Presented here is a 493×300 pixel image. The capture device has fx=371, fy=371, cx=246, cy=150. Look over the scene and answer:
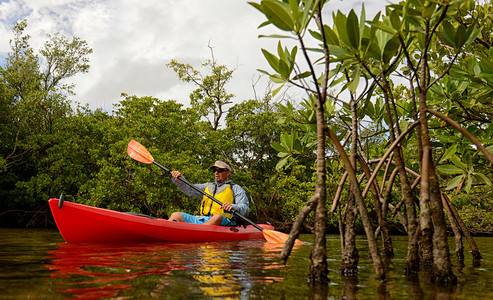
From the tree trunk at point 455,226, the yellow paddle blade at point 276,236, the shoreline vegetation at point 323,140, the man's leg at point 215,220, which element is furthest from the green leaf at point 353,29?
the man's leg at point 215,220

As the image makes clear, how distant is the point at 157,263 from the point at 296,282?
4.11ft

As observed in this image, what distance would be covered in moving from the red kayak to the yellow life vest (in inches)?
24.7

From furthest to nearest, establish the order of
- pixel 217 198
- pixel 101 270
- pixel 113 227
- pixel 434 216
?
1. pixel 217 198
2. pixel 113 227
3. pixel 101 270
4. pixel 434 216

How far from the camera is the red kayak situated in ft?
14.9

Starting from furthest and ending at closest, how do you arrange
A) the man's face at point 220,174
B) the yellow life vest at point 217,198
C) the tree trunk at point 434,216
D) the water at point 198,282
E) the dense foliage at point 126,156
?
the dense foliage at point 126,156 → the man's face at point 220,174 → the yellow life vest at point 217,198 → the tree trunk at point 434,216 → the water at point 198,282

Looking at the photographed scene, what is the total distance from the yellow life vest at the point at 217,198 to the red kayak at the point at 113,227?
2.06ft

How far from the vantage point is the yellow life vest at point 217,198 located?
20.2 feet

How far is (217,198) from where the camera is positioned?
6.23 metres

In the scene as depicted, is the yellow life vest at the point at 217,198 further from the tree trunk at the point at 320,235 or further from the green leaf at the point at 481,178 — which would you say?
the tree trunk at the point at 320,235

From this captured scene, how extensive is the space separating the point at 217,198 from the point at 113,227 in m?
1.90

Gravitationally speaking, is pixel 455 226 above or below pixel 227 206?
below

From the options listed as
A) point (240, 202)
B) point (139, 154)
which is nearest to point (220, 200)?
point (240, 202)

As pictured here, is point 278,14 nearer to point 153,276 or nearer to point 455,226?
point 153,276

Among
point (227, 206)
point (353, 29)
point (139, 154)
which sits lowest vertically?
point (227, 206)
